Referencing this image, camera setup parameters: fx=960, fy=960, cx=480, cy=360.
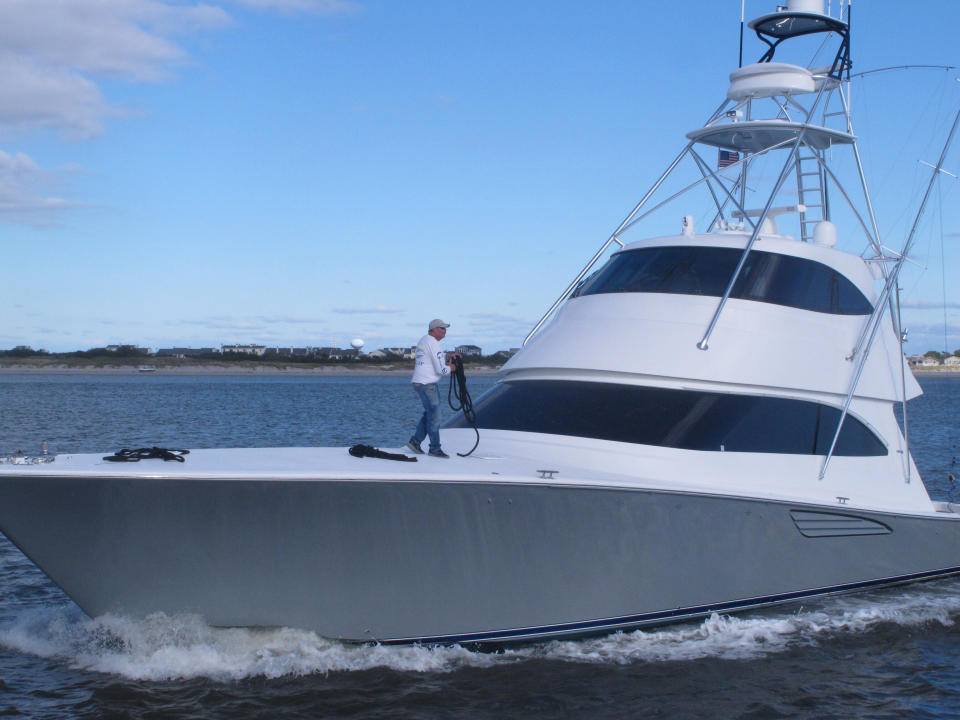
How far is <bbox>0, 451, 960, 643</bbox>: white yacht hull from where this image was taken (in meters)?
7.04

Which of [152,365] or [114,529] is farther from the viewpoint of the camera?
[152,365]

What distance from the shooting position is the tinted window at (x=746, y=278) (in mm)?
9680

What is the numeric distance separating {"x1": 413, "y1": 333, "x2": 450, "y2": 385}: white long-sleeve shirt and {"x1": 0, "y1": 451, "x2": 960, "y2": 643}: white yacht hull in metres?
0.92

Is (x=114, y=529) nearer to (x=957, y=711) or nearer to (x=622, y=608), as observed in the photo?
(x=622, y=608)

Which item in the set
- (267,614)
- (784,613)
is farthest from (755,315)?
(267,614)

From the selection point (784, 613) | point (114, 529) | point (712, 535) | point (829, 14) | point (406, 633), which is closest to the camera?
point (114, 529)

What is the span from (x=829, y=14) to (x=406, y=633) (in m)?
9.12

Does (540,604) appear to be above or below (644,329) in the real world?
below

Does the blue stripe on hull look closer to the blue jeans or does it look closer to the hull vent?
the hull vent

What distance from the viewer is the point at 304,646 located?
752 cm

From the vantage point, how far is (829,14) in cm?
1185

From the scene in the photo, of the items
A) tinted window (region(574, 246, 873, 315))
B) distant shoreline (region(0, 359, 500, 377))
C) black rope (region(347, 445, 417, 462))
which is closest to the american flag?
tinted window (region(574, 246, 873, 315))

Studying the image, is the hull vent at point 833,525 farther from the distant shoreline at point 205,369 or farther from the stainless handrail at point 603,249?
the distant shoreline at point 205,369

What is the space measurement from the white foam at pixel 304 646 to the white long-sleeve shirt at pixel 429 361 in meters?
2.39
